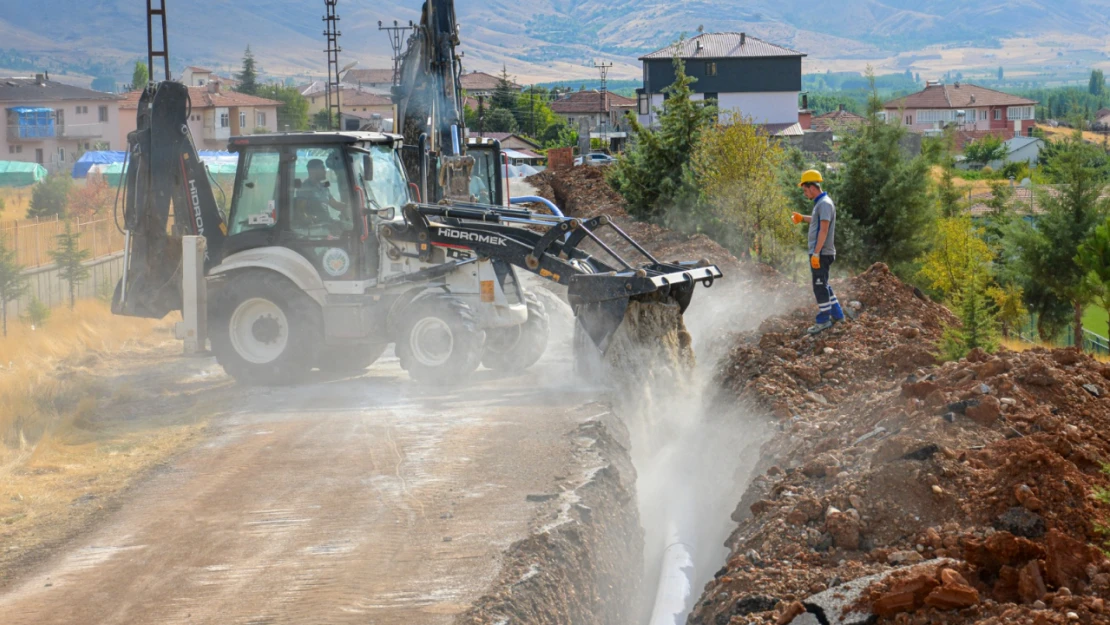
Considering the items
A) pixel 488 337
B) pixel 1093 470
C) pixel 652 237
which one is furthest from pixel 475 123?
pixel 1093 470

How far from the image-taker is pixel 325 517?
9.06 metres

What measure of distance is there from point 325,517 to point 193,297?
18.9 feet

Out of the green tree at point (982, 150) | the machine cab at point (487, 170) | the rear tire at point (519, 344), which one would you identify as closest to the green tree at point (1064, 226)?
the machine cab at point (487, 170)

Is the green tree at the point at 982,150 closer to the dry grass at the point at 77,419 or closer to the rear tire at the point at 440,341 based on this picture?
the dry grass at the point at 77,419

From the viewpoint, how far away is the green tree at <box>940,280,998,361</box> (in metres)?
11.7

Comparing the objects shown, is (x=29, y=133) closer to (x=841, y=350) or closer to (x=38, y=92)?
(x=38, y=92)

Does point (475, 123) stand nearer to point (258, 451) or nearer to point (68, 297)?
point (68, 297)

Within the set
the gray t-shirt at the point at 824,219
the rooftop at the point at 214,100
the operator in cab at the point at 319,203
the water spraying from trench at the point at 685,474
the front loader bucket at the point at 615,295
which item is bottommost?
the water spraying from trench at the point at 685,474

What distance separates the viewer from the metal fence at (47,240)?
26.3m

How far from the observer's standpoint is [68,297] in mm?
23828

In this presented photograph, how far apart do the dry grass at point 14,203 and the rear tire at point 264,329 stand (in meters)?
28.3

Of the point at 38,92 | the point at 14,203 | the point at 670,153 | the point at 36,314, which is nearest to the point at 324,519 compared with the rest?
the point at 36,314

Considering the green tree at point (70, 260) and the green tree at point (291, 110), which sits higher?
the green tree at point (291, 110)

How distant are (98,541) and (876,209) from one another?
15412 mm
